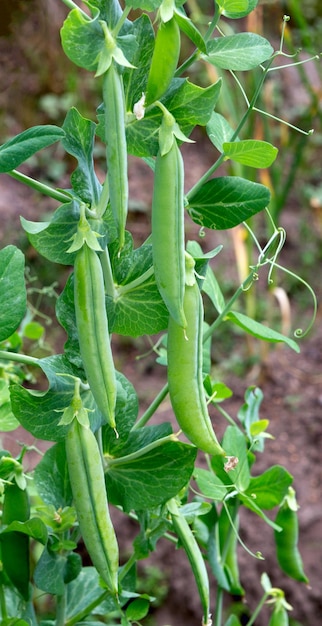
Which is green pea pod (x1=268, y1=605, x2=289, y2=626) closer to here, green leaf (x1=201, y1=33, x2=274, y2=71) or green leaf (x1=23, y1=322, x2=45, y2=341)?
green leaf (x1=23, y1=322, x2=45, y2=341)

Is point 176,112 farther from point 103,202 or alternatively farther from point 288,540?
point 288,540

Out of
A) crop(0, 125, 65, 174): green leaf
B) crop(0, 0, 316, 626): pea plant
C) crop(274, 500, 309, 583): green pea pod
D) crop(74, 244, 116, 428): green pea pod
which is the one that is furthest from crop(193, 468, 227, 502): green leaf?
crop(0, 125, 65, 174): green leaf

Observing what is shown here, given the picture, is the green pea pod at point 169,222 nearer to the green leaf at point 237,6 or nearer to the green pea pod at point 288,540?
the green leaf at point 237,6

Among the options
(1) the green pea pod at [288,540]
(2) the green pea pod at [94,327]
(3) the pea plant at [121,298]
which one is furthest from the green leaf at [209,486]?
(2) the green pea pod at [94,327]

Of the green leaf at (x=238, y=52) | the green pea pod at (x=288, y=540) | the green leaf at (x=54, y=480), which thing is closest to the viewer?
the green leaf at (x=238, y=52)

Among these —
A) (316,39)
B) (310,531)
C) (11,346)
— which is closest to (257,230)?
(316,39)

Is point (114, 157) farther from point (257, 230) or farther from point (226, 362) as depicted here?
point (257, 230)

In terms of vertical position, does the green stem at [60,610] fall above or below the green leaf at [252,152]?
below
